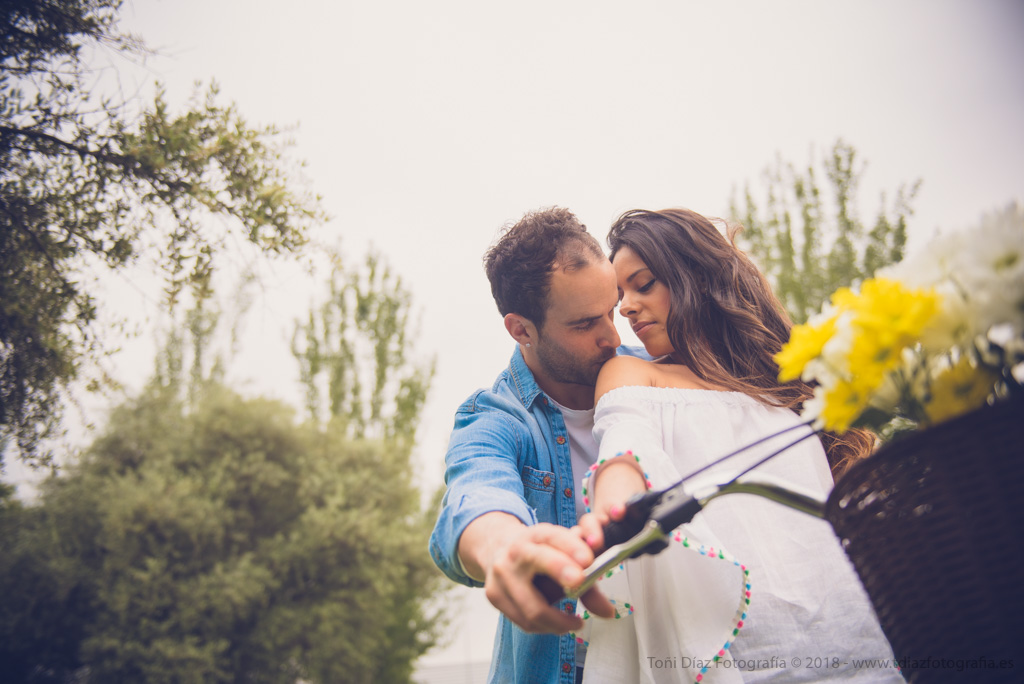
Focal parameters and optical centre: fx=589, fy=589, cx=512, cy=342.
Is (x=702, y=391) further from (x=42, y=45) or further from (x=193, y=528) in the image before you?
(x=193, y=528)

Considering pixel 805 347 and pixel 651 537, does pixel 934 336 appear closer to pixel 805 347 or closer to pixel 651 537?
pixel 805 347

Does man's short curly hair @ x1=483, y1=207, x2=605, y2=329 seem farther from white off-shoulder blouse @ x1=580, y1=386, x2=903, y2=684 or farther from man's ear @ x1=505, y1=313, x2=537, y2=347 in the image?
white off-shoulder blouse @ x1=580, y1=386, x2=903, y2=684

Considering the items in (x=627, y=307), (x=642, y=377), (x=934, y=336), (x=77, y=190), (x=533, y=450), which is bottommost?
(x=934, y=336)

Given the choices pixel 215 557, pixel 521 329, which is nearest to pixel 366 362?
pixel 215 557

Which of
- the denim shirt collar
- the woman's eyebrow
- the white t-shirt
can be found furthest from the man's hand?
the woman's eyebrow

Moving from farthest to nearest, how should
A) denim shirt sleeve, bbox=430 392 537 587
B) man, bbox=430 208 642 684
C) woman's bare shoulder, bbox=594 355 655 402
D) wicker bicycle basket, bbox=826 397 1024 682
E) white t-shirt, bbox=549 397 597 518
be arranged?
white t-shirt, bbox=549 397 597 518
woman's bare shoulder, bbox=594 355 655 402
denim shirt sleeve, bbox=430 392 537 587
man, bbox=430 208 642 684
wicker bicycle basket, bbox=826 397 1024 682

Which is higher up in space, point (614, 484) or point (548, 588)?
point (614, 484)

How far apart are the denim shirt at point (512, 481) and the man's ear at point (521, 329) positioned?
161 millimetres

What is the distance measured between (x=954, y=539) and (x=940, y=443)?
0.12 m

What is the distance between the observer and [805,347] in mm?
919

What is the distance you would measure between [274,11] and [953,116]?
804cm

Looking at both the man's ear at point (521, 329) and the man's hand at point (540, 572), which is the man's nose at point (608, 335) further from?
the man's hand at point (540, 572)

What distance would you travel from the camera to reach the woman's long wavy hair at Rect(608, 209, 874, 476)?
6.03 ft

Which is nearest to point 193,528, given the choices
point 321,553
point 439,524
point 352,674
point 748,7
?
point 321,553
